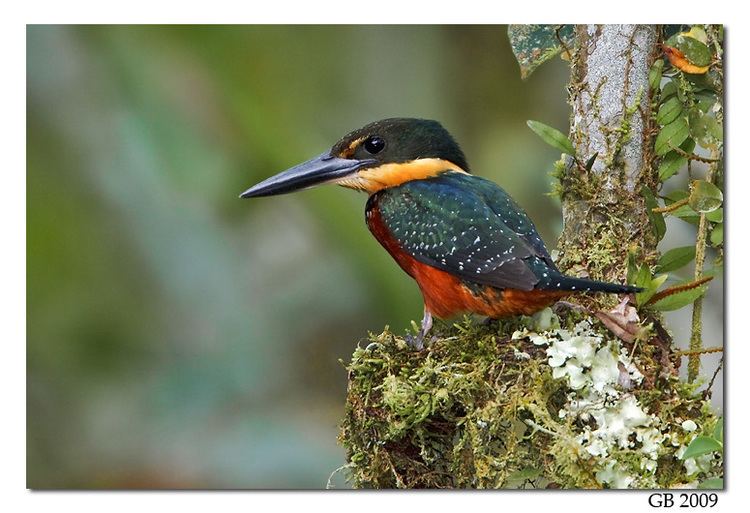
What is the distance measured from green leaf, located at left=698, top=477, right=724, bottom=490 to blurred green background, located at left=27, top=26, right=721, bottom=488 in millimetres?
1307

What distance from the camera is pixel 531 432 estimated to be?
332cm

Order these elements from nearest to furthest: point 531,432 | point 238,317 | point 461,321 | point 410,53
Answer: point 531,432, point 461,321, point 410,53, point 238,317

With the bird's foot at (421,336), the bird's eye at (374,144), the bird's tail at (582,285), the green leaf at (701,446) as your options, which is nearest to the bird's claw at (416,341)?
the bird's foot at (421,336)

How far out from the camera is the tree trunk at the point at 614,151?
12.0 ft

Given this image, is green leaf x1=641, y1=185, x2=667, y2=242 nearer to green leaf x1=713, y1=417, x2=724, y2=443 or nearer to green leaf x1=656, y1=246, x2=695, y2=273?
green leaf x1=656, y1=246, x2=695, y2=273

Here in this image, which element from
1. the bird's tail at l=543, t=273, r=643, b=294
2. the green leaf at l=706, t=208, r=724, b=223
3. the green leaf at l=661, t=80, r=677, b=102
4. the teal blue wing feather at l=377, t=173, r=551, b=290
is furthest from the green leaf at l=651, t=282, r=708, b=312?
the green leaf at l=661, t=80, r=677, b=102

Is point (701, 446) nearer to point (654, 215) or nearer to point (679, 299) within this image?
point (679, 299)

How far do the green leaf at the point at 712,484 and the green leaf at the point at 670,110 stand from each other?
1.16 m

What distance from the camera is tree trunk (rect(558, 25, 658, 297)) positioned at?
12.0 ft

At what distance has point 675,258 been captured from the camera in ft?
11.8

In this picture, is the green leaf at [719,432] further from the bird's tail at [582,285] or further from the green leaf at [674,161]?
the green leaf at [674,161]

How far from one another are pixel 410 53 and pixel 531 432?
5.75 ft
